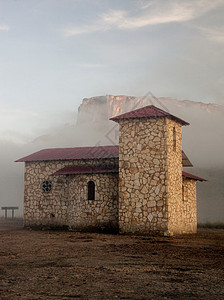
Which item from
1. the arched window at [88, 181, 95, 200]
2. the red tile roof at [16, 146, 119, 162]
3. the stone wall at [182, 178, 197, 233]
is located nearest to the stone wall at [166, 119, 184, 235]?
the stone wall at [182, 178, 197, 233]

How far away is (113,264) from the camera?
10781mm

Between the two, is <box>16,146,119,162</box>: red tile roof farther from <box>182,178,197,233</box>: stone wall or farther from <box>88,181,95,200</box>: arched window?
<box>182,178,197,233</box>: stone wall

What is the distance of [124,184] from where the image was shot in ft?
67.1

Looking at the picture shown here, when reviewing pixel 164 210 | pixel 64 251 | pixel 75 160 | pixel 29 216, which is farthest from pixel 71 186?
pixel 64 251

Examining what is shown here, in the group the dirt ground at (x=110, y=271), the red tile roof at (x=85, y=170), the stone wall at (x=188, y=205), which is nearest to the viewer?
the dirt ground at (x=110, y=271)

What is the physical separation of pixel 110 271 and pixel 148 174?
1068 centimetres

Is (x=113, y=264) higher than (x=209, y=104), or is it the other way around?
(x=209, y=104)

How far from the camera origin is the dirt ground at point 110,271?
743 cm

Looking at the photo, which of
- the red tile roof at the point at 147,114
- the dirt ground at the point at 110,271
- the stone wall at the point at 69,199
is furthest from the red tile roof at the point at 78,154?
the dirt ground at the point at 110,271

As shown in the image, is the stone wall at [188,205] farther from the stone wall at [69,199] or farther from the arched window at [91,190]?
the arched window at [91,190]

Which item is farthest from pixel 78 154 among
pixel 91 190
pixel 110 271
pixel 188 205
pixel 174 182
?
pixel 110 271

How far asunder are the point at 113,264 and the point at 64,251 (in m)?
3.28

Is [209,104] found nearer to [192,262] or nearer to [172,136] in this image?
[172,136]

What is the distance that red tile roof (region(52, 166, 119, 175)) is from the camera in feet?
73.0
